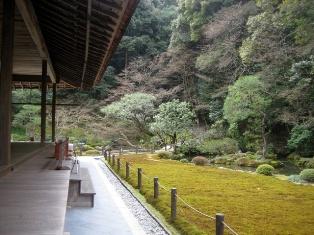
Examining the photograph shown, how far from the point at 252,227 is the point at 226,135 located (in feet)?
73.6

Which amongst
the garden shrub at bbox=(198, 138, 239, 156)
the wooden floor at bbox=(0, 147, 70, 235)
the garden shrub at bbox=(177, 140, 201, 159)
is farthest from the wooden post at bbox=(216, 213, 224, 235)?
the garden shrub at bbox=(177, 140, 201, 159)

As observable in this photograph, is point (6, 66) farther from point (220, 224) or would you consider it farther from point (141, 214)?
point (141, 214)

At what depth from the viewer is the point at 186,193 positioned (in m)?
11.6

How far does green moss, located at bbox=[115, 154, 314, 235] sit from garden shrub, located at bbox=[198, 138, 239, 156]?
11.0 meters

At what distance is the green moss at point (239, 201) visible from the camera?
7824 mm

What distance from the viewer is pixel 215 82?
34.1 meters

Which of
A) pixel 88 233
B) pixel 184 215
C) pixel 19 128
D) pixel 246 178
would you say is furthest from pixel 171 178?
pixel 19 128

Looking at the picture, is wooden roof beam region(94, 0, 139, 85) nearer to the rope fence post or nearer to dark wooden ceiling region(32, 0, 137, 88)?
dark wooden ceiling region(32, 0, 137, 88)

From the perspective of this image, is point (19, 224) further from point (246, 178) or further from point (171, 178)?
point (246, 178)

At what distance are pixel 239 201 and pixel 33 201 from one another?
6853 millimetres

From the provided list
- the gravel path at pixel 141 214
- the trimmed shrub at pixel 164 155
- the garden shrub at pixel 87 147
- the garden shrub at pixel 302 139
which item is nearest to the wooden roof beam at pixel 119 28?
the gravel path at pixel 141 214

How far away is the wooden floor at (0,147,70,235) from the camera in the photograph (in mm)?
3518

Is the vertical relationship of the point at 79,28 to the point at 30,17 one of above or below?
below

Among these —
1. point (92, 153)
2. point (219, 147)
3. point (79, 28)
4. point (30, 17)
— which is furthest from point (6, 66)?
point (92, 153)
